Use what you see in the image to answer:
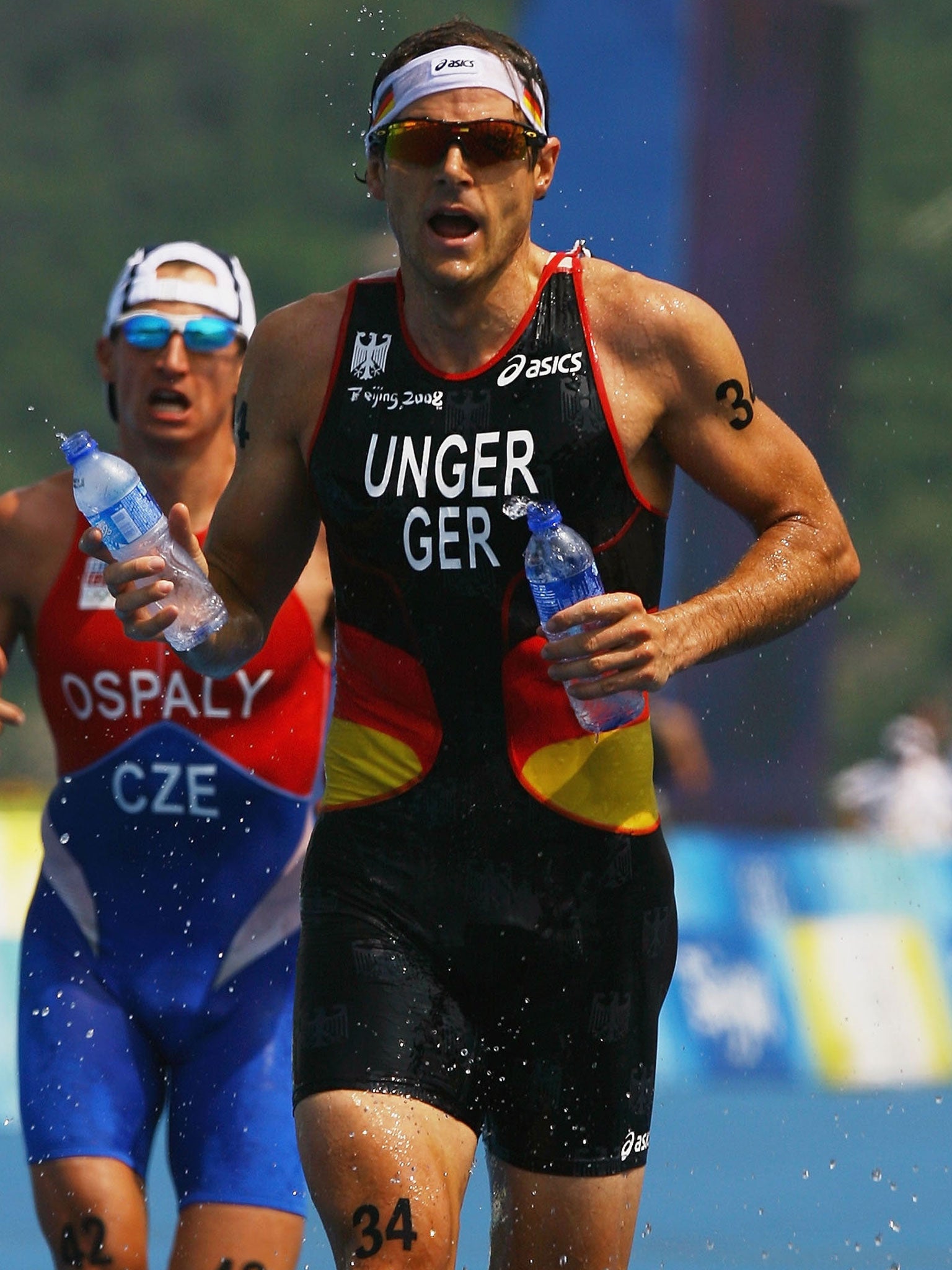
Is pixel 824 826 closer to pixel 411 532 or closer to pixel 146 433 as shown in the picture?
pixel 146 433

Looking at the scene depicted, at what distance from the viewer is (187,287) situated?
5.46 m

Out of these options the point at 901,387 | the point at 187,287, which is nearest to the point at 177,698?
the point at 187,287

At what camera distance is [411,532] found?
160 inches

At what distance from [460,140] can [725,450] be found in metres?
0.75

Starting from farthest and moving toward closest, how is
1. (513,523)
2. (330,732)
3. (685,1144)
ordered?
(685,1144) → (330,732) → (513,523)

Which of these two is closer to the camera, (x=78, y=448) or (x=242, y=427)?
(x=78, y=448)

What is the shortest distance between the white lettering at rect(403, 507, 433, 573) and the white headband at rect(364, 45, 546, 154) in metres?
0.72

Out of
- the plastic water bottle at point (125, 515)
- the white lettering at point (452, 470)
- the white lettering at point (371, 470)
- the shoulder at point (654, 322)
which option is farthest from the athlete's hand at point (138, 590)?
the shoulder at point (654, 322)

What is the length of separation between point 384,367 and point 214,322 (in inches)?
53.8

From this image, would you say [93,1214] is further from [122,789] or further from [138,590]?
[138,590]

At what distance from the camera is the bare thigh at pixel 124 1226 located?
4.64 m

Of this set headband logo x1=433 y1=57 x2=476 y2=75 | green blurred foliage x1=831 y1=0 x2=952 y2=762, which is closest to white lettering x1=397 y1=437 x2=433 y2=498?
headband logo x1=433 y1=57 x2=476 y2=75

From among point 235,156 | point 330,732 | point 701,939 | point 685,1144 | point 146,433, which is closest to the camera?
point 330,732

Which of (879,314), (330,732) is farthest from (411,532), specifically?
(879,314)
